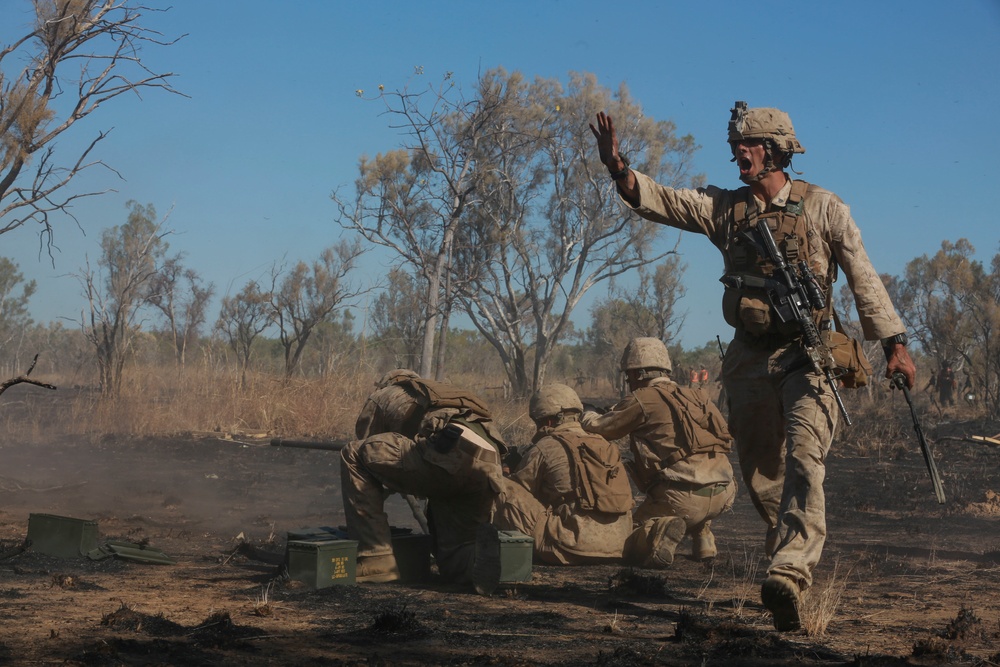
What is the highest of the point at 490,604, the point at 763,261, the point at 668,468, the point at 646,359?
the point at 763,261

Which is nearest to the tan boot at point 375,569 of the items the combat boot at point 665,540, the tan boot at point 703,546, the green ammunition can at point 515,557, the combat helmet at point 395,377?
the green ammunition can at point 515,557

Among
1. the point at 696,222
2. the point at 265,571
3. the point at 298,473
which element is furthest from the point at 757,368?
the point at 298,473

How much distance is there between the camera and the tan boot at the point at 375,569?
16.7ft

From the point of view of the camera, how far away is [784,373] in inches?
171

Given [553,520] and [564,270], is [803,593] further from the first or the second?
[564,270]

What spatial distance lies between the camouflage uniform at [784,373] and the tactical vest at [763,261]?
0.9 inches

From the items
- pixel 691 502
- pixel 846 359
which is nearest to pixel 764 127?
pixel 846 359

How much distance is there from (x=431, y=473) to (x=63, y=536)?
2197 millimetres

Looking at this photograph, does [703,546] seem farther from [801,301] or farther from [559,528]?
[801,301]

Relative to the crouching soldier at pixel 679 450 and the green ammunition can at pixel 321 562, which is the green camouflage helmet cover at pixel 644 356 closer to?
the crouching soldier at pixel 679 450

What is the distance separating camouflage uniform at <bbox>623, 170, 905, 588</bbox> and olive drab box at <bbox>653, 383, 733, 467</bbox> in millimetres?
1467

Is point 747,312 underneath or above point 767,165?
underneath

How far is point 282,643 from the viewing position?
3486 millimetres

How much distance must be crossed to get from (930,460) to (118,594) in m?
3.56
